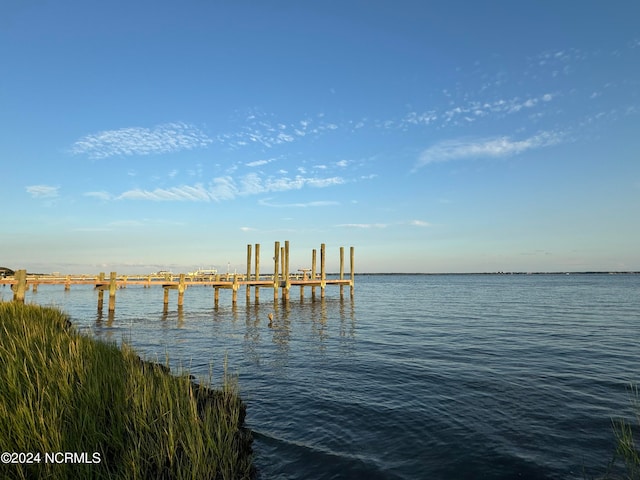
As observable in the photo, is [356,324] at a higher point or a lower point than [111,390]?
lower

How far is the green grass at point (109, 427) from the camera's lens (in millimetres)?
4016

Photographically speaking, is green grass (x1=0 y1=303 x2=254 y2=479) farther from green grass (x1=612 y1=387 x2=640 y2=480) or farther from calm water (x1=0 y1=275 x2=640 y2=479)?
green grass (x1=612 y1=387 x2=640 y2=480)

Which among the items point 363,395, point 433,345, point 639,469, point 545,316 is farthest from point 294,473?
point 545,316

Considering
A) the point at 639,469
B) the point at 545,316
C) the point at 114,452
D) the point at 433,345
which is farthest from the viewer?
the point at 545,316

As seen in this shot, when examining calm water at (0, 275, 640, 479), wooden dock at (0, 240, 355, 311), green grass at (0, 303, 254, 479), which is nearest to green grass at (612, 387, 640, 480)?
calm water at (0, 275, 640, 479)

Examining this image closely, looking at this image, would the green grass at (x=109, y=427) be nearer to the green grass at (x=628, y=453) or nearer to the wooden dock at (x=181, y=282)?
the green grass at (x=628, y=453)

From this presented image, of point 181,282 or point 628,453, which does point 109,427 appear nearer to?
point 628,453

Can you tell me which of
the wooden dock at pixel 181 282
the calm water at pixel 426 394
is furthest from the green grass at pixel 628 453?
the wooden dock at pixel 181 282

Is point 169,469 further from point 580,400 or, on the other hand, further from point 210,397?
point 580,400

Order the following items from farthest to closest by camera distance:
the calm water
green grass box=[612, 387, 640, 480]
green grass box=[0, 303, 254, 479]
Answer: the calm water
green grass box=[612, 387, 640, 480]
green grass box=[0, 303, 254, 479]

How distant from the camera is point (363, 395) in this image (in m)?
9.16

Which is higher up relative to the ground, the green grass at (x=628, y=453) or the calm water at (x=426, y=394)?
the green grass at (x=628, y=453)

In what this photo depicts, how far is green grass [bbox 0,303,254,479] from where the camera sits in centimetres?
402

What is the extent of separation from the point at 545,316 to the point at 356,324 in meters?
13.4
